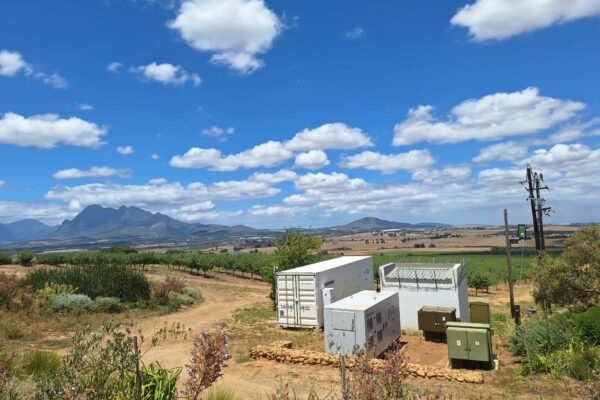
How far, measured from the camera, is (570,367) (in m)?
11.8

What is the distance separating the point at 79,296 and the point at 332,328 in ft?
54.4

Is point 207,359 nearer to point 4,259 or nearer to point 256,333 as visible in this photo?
point 256,333

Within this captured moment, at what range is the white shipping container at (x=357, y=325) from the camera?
16016 mm

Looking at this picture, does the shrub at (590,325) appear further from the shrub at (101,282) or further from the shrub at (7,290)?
the shrub at (7,290)

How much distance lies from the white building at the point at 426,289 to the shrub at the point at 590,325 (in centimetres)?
715

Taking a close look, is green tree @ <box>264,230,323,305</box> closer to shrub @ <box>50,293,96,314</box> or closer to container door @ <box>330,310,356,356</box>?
shrub @ <box>50,293,96,314</box>

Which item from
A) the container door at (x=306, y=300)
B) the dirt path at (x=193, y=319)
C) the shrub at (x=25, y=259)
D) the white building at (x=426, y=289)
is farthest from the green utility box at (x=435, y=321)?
the shrub at (x=25, y=259)

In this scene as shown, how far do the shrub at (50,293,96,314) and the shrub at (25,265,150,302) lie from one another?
2.28 m

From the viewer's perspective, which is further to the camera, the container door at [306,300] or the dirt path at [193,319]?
the container door at [306,300]

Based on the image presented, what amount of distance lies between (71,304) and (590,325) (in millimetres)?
25162

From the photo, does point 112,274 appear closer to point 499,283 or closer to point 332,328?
point 332,328

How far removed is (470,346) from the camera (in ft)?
47.8

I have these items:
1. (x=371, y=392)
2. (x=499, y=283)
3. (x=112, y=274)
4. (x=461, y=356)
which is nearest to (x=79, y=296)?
(x=112, y=274)

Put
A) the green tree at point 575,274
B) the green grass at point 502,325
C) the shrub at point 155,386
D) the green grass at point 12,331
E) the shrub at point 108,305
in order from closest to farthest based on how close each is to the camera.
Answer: the shrub at point 155,386
the green tree at point 575,274
the green grass at point 502,325
the green grass at point 12,331
the shrub at point 108,305
